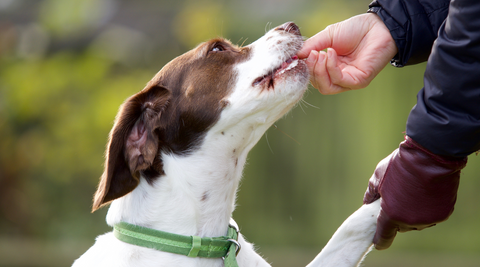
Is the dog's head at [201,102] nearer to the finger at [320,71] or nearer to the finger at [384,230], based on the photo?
the finger at [320,71]

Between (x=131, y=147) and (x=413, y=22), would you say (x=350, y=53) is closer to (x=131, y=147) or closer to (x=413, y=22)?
(x=413, y=22)

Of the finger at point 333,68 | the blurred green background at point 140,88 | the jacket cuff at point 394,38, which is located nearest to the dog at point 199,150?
the finger at point 333,68

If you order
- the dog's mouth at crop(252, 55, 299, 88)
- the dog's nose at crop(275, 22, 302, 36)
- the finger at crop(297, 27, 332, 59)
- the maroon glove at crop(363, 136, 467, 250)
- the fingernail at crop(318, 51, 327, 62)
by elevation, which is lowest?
the maroon glove at crop(363, 136, 467, 250)

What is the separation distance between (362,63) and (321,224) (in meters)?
4.53

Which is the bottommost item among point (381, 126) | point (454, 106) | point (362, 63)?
point (381, 126)

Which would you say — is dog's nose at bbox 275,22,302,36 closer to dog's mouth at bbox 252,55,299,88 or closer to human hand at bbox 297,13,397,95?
human hand at bbox 297,13,397,95

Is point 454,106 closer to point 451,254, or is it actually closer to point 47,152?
point 451,254

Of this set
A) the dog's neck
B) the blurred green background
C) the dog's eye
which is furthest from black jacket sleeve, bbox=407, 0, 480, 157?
the blurred green background

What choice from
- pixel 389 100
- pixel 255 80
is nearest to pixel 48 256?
pixel 389 100

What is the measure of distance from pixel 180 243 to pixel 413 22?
5.26 ft

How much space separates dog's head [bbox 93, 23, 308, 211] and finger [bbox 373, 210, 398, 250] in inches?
30.3

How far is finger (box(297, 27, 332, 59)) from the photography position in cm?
271

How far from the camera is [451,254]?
6391 mm

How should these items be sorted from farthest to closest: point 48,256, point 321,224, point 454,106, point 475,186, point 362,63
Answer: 1. point 48,256
2. point 321,224
3. point 475,186
4. point 362,63
5. point 454,106
